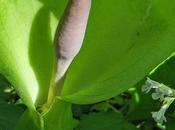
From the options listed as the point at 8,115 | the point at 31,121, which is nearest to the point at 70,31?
the point at 31,121

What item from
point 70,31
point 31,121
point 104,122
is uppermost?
point 70,31

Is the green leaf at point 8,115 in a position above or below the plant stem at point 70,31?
below

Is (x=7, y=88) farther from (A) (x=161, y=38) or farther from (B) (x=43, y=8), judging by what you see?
(A) (x=161, y=38)

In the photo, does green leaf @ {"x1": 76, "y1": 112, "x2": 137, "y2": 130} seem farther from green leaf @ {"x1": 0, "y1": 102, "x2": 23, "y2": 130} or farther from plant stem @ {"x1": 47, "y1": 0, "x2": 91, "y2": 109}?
plant stem @ {"x1": 47, "y1": 0, "x2": 91, "y2": 109}

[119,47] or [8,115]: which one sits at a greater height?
[119,47]

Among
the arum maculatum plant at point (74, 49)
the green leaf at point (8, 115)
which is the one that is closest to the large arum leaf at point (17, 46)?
the arum maculatum plant at point (74, 49)

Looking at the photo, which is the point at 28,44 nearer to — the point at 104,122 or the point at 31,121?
the point at 31,121

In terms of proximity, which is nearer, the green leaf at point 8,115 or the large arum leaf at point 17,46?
the large arum leaf at point 17,46

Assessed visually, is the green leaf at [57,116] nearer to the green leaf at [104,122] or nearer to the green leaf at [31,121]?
the green leaf at [31,121]
